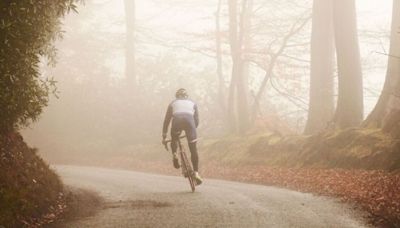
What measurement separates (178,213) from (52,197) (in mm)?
2362

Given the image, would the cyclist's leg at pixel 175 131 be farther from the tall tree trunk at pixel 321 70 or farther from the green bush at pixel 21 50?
the tall tree trunk at pixel 321 70

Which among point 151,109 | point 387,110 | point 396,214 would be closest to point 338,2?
point 387,110

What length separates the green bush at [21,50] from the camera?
27.4 feet

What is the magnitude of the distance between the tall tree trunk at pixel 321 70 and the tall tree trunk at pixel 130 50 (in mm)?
15639

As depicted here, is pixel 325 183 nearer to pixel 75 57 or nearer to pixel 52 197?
pixel 52 197

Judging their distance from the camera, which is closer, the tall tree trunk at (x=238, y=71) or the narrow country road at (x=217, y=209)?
the narrow country road at (x=217, y=209)

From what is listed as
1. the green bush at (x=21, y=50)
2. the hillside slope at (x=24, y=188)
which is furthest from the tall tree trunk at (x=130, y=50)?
the green bush at (x=21, y=50)

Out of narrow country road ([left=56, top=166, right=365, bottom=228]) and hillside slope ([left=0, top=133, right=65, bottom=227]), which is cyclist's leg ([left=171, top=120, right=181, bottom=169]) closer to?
narrow country road ([left=56, top=166, right=365, bottom=228])

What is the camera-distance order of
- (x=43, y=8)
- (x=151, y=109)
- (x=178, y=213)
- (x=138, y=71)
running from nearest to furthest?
(x=178, y=213)
(x=43, y=8)
(x=151, y=109)
(x=138, y=71)

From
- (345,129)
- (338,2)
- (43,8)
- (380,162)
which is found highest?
(338,2)

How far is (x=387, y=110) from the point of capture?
48.3 ft

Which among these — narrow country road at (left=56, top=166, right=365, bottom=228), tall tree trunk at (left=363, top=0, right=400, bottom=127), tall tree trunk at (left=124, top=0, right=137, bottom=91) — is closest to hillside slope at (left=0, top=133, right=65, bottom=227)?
narrow country road at (left=56, top=166, right=365, bottom=228)

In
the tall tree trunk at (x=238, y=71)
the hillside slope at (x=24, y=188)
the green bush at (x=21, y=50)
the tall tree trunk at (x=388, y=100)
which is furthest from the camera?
the tall tree trunk at (x=238, y=71)

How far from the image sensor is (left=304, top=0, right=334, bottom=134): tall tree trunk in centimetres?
1936
